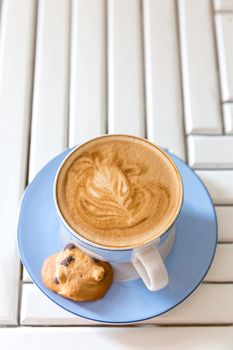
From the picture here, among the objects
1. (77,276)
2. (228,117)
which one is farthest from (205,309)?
(228,117)

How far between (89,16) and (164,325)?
17.4 inches

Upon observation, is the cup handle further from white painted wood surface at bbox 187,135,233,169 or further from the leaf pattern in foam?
white painted wood surface at bbox 187,135,233,169

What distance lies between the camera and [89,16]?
2.46ft

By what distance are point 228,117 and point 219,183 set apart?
0.32 ft

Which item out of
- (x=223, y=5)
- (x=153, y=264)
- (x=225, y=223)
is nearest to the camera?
(x=153, y=264)

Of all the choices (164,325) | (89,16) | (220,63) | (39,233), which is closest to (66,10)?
(89,16)

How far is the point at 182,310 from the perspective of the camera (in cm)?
59

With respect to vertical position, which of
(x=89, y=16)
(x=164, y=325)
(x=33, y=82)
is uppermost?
(x=89, y=16)

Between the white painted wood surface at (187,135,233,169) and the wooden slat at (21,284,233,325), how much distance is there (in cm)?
16

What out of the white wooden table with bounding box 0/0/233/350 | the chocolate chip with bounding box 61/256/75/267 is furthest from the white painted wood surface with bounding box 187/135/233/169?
the chocolate chip with bounding box 61/256/75/267

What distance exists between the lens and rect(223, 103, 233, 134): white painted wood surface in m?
0.69

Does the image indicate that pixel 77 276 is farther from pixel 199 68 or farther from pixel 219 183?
pixel 199 68

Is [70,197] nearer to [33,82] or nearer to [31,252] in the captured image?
[31,252]

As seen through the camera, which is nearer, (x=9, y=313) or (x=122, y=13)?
(x=9, y=313)
